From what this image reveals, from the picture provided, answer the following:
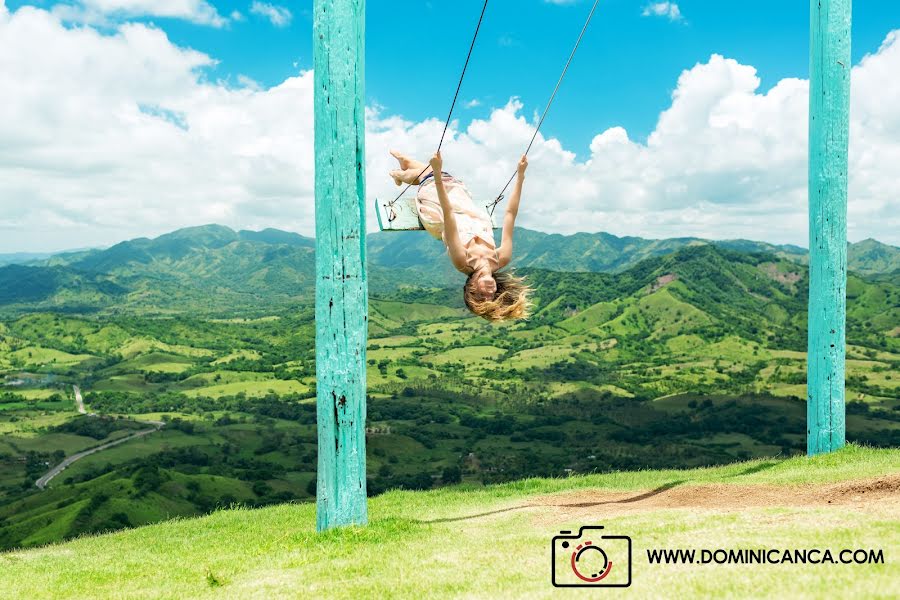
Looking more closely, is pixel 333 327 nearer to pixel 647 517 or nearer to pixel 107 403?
pixel 647 517

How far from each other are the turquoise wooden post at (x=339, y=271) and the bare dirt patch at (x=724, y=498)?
2889 mm

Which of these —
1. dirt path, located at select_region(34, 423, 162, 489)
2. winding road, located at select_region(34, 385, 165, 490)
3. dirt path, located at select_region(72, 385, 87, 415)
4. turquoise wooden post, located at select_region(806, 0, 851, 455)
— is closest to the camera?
turquoise wooden post, located at select_region(806, 0, 851, 455)

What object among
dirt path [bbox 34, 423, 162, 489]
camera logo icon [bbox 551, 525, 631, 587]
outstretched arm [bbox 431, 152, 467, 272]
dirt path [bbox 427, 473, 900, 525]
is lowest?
dirt path [bbox 34, 423, 162, 489]

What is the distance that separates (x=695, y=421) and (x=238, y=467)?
292 feet

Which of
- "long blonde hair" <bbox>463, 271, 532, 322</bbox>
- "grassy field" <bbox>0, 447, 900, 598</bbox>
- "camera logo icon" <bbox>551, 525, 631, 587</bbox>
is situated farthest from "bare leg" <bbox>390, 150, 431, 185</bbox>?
"camera logo icon" <bbox>551, 525, 631, 587</bbox>

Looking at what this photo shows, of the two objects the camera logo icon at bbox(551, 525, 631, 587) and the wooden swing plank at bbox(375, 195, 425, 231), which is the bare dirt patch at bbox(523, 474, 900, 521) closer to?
the camera logo icon at bbox(551, 525, 631, 587)

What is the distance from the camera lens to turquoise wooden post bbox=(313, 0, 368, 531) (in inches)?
352

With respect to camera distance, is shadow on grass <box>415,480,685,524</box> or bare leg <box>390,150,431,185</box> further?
bare leg <box>390,150,431,185</box>

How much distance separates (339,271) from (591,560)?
14.9 feet

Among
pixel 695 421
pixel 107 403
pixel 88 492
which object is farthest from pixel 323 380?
pixel 107 403

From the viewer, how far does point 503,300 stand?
938 cm

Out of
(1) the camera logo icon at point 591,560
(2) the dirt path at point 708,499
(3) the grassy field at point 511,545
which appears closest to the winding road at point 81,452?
(3) the grassy field at point 511,545

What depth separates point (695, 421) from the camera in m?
144

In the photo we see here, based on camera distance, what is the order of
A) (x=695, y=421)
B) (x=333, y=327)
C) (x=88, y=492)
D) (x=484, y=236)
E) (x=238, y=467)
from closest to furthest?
(x=333, y=327), (x=484, y=236), (x=88, y=492), (x=238, y=467), (x=695, y=421)
